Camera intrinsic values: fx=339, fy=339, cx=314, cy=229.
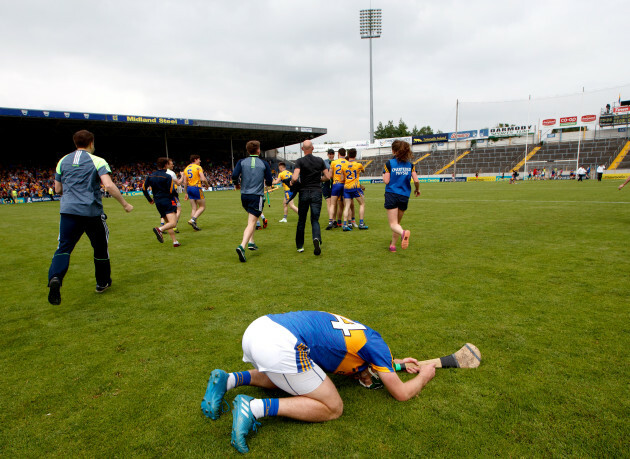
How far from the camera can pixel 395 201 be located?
5973 millimetres

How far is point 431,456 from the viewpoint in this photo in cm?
180

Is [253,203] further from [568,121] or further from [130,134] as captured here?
[568,121]

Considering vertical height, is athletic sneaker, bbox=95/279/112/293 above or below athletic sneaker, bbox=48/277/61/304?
below

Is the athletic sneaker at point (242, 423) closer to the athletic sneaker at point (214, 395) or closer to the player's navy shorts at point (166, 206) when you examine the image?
the athletic sneaker at point (214, 395)

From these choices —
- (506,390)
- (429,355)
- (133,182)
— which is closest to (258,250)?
(429,355)

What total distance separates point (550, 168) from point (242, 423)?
155 ft

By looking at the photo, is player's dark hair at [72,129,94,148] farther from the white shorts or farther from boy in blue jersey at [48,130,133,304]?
the white shorts

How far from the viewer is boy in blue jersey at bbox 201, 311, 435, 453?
6.44ft

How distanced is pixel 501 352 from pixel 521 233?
5.56 m

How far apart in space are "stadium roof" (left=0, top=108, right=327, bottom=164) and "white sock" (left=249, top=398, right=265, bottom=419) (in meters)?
34.6

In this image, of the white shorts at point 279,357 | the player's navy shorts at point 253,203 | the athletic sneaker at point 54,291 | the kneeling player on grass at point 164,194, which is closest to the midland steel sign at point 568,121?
the player's navy shorts at point 253,203

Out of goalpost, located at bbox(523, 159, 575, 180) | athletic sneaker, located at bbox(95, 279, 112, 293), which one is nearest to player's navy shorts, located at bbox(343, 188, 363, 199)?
athletic sneaker, located at bbox(95, 279, 112, 293)

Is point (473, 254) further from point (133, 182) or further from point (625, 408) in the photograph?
point (133, 182)

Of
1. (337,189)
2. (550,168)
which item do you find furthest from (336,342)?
(550,168)
